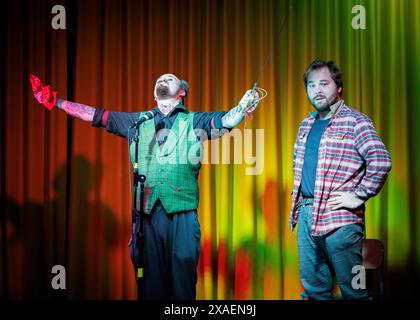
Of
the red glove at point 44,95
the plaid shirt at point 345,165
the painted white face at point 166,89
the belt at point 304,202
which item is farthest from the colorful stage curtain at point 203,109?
the plaid shirt at point 345,165

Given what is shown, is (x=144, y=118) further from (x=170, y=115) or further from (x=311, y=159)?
(x=311, y=159)

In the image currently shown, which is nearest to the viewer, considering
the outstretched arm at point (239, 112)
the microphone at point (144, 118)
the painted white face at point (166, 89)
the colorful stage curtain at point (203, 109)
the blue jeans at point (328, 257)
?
the blue jeans at point (328, 257)

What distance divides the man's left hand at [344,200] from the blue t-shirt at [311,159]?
13cm

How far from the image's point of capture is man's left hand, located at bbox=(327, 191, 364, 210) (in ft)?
9.76

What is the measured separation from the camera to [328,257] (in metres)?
3.02

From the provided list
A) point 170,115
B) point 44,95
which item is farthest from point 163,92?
point 44,95

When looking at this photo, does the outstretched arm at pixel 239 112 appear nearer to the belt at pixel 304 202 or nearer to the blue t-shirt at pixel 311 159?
the blue t-shirt at pixel 311 159

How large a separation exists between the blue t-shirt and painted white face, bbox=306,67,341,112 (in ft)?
0.36

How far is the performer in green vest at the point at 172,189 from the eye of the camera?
3.20 metres

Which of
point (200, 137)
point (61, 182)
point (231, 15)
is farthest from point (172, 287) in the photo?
point (231, 15)

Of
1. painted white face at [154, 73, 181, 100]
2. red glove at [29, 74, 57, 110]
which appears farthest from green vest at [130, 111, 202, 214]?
red glove at [29, 74, 57, 110]

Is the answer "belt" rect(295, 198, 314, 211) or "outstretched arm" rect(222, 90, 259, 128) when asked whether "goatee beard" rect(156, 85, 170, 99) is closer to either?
"outstretched arm" rect(222, 90, 259, 128)

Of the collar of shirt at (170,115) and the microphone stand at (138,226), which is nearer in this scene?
the microphone stand at (138,226)
